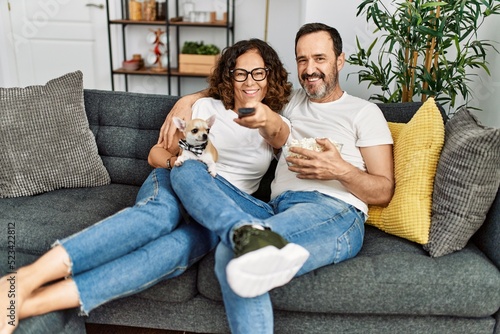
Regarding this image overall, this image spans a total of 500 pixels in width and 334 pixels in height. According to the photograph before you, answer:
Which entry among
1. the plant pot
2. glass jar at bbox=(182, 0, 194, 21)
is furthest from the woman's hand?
glass jar at bbox=(182, 0, 194, 21)

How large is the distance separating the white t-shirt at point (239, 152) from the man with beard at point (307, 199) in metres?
0.09

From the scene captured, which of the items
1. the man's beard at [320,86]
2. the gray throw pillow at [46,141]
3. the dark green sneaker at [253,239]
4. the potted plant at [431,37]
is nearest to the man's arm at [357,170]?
the man's beard at [320,86]

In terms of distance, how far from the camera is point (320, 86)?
1763 millimetres

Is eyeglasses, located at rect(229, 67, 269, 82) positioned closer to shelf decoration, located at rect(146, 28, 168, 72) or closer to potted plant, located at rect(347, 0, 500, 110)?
potted plant, located at rect(347, 0, 500, 110)

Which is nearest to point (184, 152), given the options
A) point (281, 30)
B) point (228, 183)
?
point (228, 183)

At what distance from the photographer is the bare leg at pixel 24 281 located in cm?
113

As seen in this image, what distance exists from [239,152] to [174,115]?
331 millimetres

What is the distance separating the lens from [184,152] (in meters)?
1.62

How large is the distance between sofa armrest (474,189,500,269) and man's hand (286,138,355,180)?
475 mm

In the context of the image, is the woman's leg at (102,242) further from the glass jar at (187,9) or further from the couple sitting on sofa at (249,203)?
the glass jar at (187,9)

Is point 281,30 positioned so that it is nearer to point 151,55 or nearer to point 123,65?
point 151,55

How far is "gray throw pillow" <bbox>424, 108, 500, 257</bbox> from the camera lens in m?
1.41

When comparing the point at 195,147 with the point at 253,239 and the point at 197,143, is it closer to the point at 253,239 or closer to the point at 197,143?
the point at 197,143

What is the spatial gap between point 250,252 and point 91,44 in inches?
145
